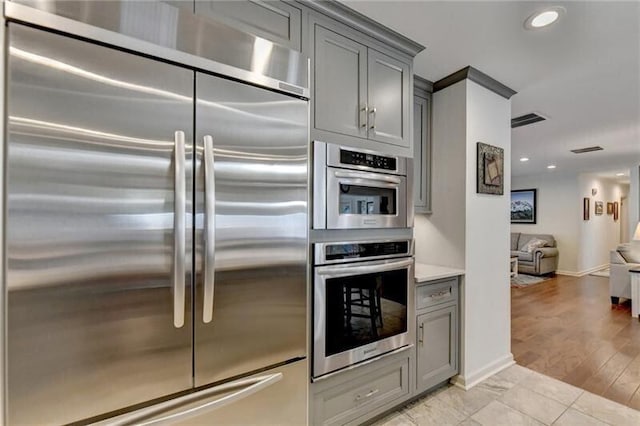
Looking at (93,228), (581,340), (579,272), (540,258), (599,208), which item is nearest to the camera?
(93,228)

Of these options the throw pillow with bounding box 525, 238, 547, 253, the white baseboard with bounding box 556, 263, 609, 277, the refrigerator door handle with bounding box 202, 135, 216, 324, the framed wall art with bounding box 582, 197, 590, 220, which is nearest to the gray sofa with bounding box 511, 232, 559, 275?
the throw pillow with bounding box 525, 238, 547, 253

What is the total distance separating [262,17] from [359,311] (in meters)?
1.60

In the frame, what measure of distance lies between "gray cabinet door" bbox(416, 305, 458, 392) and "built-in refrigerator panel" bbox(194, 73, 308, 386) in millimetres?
1140


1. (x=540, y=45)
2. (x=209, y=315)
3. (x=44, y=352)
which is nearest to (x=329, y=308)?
(x=209, y=315)

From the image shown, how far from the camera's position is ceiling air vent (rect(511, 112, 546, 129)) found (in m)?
3.34

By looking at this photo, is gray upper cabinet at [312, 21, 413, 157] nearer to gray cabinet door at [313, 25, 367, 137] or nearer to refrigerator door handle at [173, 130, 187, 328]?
gray cabinet door at [313, 25, 367, 137]

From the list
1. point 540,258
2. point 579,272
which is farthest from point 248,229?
Result: point 579,272

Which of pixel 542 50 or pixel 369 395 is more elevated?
pixel 542 50

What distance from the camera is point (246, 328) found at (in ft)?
3.89

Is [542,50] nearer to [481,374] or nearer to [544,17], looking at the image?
[544,17]

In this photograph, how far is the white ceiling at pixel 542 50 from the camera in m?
1.68

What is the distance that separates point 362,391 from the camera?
5.87ft

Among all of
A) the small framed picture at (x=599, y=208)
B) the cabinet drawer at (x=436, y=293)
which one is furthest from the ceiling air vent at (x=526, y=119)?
the small framed picture at (x=599, y=208)

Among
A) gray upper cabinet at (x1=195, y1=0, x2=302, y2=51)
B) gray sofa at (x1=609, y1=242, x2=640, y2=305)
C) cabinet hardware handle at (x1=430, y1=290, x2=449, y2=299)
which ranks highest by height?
gray upper cabinet at (x1=195, y1=0, x2=302, y2=51)
